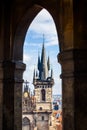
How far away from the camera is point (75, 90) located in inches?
143

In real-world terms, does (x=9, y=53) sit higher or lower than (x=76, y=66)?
higher

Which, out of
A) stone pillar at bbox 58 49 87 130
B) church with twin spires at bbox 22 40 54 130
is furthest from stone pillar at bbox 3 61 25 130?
church with twin spires at bbox 22 40 54 130

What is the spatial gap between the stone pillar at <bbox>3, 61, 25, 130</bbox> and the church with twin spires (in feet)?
169

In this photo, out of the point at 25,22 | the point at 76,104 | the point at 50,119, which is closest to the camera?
the point at 76,104

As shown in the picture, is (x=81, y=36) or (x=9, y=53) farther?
(x=9, y=53)

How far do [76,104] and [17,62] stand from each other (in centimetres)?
154

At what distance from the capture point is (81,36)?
12.0ft

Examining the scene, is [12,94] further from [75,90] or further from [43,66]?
[43,66]

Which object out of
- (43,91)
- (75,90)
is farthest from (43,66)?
(75,90)

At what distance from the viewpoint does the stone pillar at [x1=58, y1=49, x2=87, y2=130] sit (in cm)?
358

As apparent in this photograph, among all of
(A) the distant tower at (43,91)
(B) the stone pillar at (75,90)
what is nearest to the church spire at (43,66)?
(A) the distant tower at (43,91)

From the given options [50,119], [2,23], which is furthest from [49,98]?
[2,23]

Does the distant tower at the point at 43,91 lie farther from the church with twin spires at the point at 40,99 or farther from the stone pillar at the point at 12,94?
the stone pillar at the point at 12,94

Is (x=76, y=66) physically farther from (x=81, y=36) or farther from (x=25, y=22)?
(x=25, y=22)
